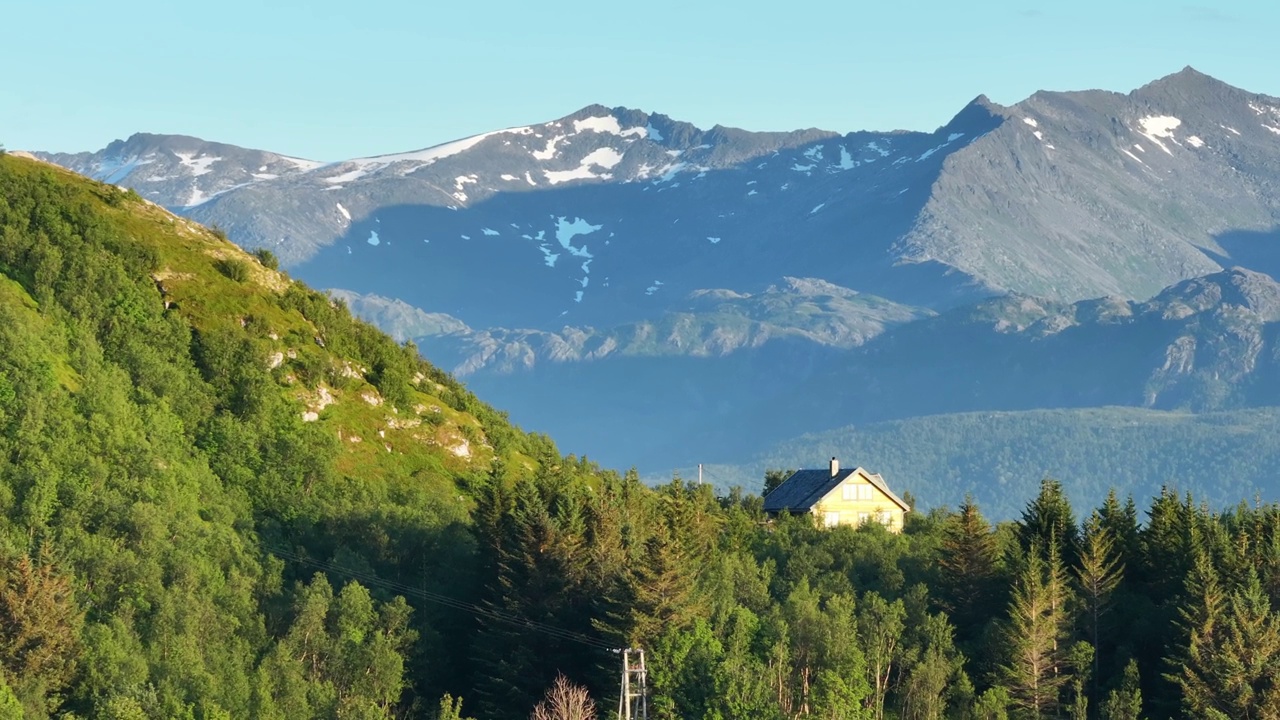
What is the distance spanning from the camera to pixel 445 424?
370 feet

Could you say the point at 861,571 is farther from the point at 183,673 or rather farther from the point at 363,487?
the point at 183,673

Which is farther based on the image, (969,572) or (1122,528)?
(1122,528)

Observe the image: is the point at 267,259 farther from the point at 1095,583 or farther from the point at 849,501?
the point at 1095,583

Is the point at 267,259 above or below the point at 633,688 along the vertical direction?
above

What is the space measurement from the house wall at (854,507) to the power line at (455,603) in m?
50.8

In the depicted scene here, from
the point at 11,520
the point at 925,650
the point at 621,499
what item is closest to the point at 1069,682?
the point at 925,650

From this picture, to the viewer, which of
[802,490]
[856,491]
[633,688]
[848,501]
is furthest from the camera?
[802,490]

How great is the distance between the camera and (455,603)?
9419 cm

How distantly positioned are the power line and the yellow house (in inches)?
1927

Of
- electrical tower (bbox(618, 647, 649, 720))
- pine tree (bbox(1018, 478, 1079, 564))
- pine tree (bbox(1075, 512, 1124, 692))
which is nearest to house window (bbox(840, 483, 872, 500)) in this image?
pine tree (bbox(1018, 478, 1079, 564))

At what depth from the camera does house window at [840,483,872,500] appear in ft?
470

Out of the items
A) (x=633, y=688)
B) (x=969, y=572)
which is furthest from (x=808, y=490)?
(x=633, y=688)

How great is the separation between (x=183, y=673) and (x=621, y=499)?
3188 centimetres

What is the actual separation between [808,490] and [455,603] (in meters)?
57.0
